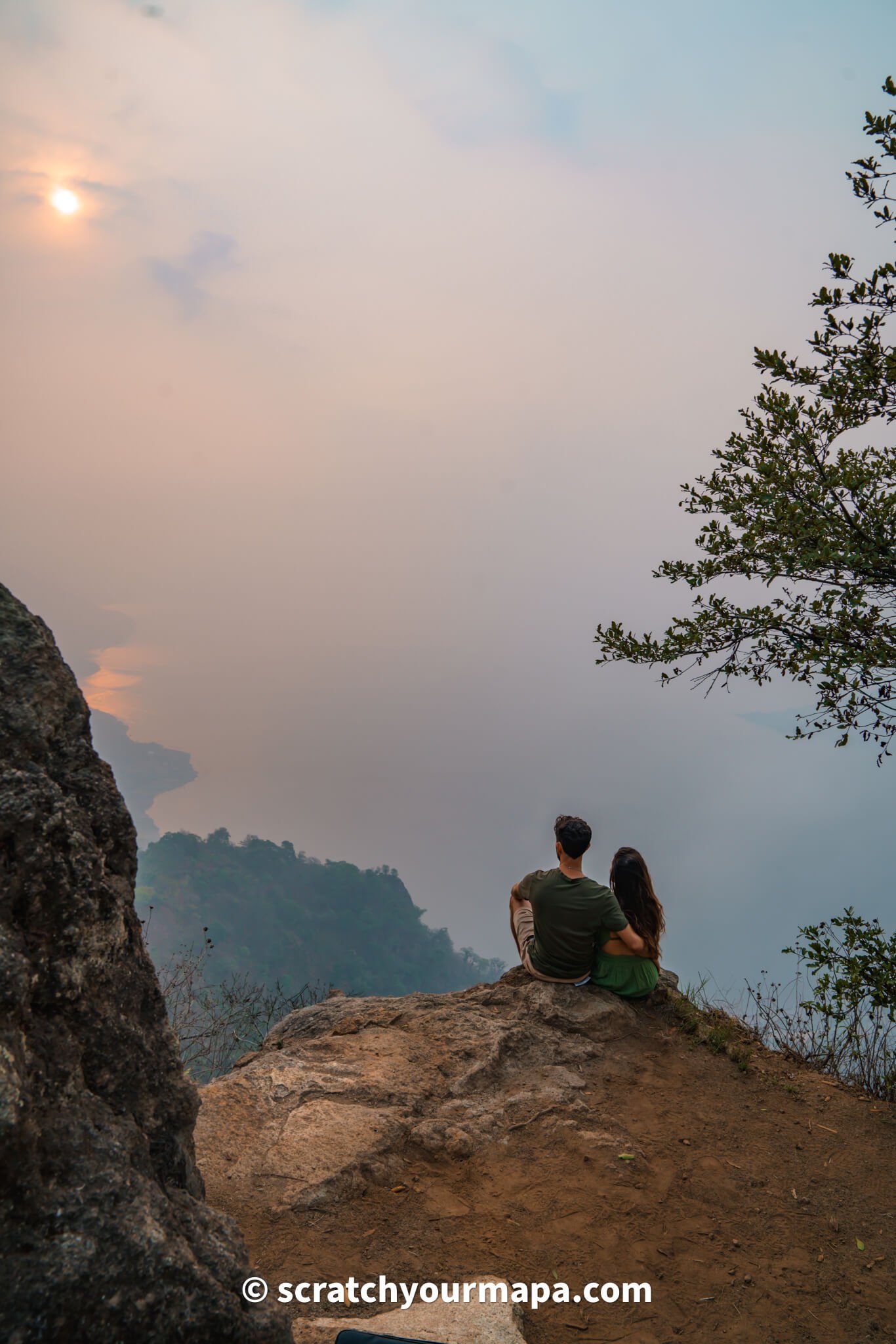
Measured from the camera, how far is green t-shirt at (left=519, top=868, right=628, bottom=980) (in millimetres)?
6223

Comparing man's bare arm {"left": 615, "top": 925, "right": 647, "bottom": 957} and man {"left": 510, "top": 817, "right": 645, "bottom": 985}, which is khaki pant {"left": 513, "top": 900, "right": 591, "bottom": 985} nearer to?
man {"left": 510, "top": 817, "right": 645, "bottom": 985}

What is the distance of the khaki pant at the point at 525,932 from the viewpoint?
6797mm

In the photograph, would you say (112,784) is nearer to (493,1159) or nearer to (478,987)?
(493,1159)

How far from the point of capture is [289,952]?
83125 mm

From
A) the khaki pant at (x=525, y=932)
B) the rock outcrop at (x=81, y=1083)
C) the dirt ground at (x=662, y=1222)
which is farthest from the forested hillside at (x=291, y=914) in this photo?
the rock outcrop at (x=81, y=1083)

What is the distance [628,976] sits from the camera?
256 inches

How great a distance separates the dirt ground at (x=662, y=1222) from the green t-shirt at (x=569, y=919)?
42.5 inches

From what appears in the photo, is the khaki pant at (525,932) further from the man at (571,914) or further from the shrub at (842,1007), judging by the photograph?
the shrub at (842,1007)

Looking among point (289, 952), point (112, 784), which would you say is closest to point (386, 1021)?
point (112, 784)

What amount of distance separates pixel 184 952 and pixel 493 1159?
677 centimetres

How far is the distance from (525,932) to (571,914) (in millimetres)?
967

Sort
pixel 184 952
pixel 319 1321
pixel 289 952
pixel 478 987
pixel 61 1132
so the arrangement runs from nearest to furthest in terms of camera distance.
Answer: pixel 61 1132 → pixel 319 1321 → pixel 478 987 → pixel 184 952 → pixel 289 952

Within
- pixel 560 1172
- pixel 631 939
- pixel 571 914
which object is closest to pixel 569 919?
pixel 571 914

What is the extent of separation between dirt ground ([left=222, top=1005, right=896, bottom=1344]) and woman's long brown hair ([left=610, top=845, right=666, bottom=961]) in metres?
1.21
